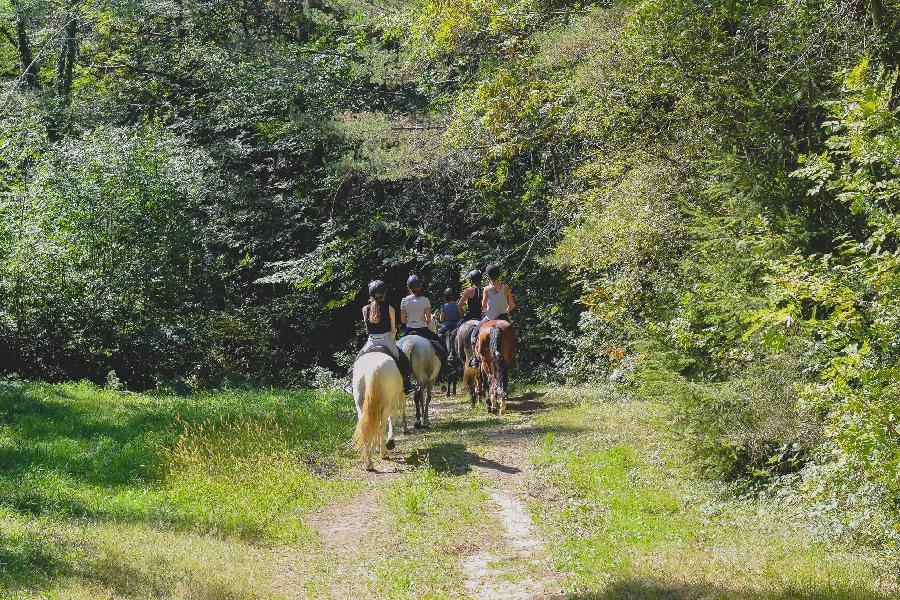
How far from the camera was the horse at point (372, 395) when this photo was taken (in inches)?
438

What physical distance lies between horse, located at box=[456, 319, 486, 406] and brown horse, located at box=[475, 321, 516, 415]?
1.03 metres

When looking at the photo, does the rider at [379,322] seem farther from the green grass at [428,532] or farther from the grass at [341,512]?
the green grass at [428,532]

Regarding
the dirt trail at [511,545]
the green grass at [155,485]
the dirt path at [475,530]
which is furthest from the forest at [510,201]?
the dirt path at [475,530]

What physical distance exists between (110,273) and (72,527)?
13448mm

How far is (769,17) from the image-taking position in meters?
11.4

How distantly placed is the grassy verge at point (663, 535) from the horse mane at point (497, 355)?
11.0 feet

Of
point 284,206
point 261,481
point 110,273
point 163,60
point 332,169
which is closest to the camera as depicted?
point 261,481

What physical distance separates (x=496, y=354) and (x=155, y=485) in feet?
21.9

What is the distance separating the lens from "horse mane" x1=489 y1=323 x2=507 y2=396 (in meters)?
15.4

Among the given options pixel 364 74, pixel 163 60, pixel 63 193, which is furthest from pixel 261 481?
pixel 163 60

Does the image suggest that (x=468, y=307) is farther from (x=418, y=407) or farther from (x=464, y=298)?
(x=418, y=407)

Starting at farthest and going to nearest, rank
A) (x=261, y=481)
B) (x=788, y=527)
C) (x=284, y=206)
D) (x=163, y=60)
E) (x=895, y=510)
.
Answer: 1. (x=163, y=60)
2. (x=284, y=206)
3. (x=261, y=481)
4. (x=788, y=527)
5. (x=895, y=510)

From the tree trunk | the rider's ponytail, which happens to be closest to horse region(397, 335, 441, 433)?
the rider's ponytail

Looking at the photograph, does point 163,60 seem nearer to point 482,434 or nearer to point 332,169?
point 332,169
